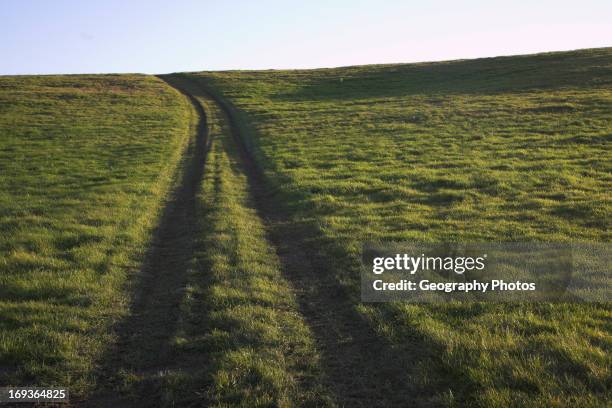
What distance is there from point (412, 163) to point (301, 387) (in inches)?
732

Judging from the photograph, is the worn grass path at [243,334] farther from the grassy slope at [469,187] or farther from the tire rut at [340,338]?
the grassy slope at [469,187]

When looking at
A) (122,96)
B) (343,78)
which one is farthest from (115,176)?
(343,78)

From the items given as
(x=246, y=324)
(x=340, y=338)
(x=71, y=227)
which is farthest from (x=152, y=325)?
(x=71, y=227)

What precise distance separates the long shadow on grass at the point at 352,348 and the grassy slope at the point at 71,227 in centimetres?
344

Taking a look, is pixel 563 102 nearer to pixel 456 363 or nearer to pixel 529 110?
pixel 529 110

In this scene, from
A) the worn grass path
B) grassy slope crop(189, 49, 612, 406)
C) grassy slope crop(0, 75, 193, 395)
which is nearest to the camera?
the worn grass path

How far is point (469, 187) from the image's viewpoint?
18469 millimetres

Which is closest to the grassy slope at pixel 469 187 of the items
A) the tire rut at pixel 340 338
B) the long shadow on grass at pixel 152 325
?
the tire rut at pixel 340 338

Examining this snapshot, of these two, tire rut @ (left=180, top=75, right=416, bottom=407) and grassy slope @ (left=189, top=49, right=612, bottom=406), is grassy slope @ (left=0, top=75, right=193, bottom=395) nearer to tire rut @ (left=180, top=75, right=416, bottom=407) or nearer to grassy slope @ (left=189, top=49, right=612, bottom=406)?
tire rut @ (left=180, top=75, right=416, bottom=407)

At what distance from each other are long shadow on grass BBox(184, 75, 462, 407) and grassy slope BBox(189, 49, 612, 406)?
0.11 meters

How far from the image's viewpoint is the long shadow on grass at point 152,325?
6.57 metres

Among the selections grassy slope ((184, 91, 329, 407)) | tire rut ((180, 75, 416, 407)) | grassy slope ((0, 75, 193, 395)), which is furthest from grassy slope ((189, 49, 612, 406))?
grassy slope ((0, 75, 193, 395))

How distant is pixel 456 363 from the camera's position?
6570 millimetres

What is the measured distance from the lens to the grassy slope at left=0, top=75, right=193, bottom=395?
7.54 metres
